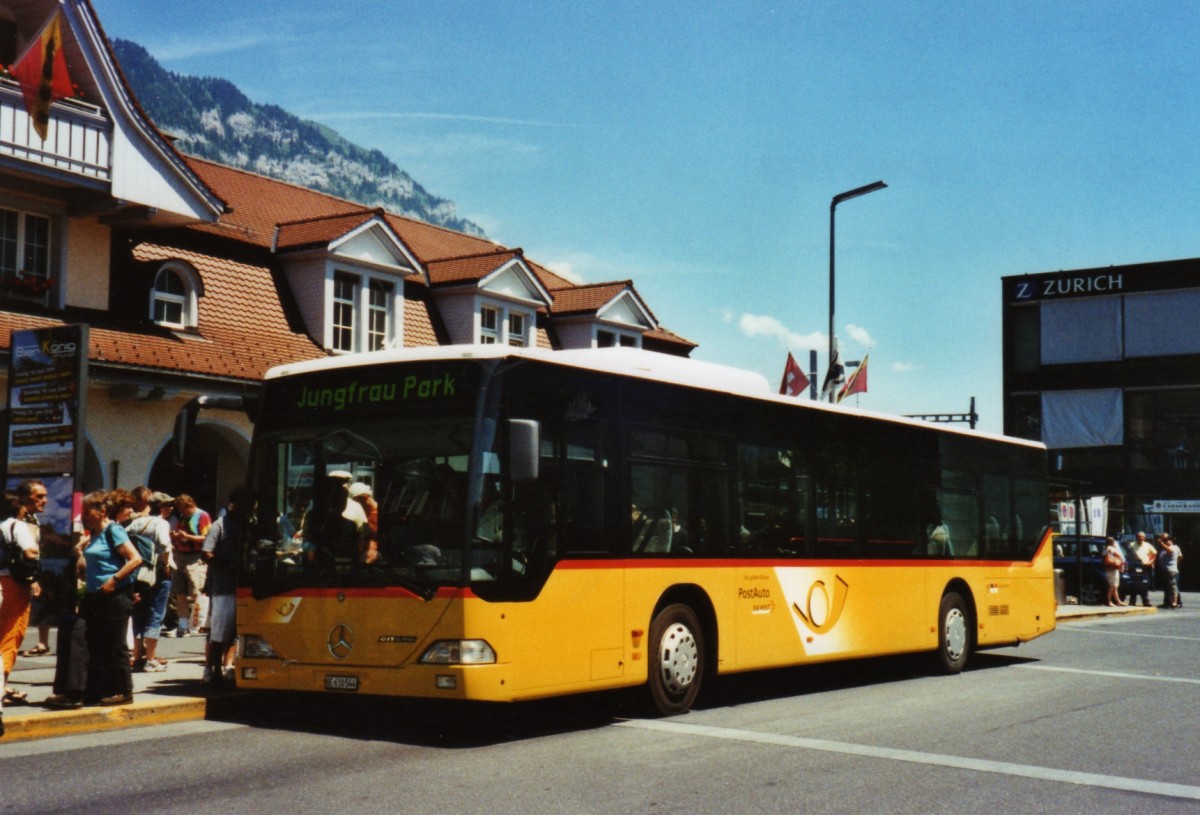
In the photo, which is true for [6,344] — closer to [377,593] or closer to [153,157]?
[153,157]

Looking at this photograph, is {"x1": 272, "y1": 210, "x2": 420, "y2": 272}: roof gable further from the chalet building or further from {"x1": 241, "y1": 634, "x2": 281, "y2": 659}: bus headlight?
{"x1": 241, "y1": 634, "x2": 281, "y2": 659}: bus headlight

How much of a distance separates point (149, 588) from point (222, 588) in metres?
0.76

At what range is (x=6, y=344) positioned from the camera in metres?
17.8

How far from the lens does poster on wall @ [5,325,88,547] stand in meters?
11.8

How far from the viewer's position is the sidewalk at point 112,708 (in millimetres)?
10109

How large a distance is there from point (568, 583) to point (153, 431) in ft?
40.8

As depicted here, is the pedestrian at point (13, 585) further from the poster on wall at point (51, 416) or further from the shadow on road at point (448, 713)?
the shadow on road at point (448, 713)

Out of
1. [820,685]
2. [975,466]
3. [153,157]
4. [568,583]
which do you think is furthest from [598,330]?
[568,583]

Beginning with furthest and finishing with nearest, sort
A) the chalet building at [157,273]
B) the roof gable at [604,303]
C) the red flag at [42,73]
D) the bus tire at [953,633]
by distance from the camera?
the roof gable at [604,303]
the chalet building at [157,273]
the red flag at [42,73]
the bus tire at [953,633]

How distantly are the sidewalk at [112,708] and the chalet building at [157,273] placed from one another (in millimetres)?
5966

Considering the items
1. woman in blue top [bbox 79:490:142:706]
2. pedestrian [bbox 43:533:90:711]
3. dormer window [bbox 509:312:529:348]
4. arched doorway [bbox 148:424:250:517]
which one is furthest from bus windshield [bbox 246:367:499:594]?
dormer window [bbox 509:312:529:348]

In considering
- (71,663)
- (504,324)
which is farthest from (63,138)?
(504,324)

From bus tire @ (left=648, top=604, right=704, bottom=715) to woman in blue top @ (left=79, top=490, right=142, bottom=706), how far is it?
4393mm

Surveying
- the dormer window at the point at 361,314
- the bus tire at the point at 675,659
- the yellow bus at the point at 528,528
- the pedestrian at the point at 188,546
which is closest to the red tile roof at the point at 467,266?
the dormer window at the point at 361,314
